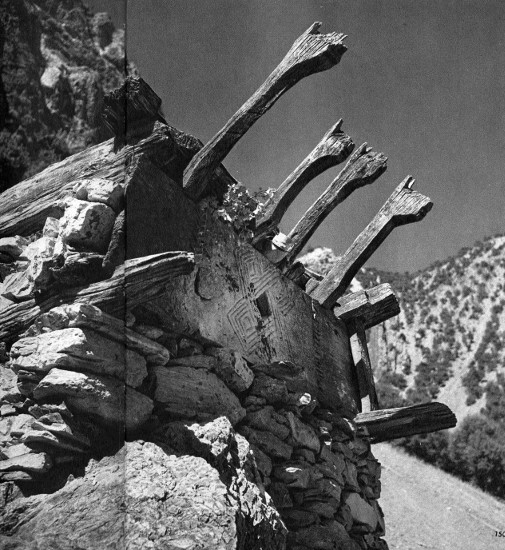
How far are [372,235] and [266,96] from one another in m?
1.85

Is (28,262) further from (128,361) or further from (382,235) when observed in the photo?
(382,235)

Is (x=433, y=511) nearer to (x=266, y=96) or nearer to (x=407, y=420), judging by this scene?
(x=407, y=420)

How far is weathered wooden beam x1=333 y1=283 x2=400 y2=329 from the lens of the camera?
5.64 metres

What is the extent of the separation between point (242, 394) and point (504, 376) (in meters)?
20.6

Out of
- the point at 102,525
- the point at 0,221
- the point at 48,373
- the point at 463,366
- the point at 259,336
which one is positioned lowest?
the point at 102,525

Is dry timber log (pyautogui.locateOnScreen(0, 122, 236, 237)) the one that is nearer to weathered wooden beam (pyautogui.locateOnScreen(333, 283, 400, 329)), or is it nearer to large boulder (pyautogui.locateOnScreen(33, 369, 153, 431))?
large boulder (pyautogui.locateOnScreen(33, 369, 153, 431))

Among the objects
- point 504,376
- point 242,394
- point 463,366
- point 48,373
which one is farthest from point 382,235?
point 463,366

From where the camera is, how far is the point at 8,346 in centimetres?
321

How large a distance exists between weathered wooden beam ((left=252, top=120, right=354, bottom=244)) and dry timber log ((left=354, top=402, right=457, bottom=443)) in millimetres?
1716

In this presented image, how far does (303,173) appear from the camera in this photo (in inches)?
182

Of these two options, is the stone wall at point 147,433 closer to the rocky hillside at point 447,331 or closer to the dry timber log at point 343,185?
the dry timber log at point 343,185

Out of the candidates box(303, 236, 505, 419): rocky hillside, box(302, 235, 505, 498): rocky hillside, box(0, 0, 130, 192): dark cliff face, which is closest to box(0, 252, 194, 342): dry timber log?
box(0, 0, 130, 192): dark cliff face

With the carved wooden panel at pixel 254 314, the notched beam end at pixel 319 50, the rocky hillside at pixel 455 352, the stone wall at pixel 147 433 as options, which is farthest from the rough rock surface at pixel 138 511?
the rocky hillside at pixel 455 352

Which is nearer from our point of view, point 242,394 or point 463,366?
point 242,394
